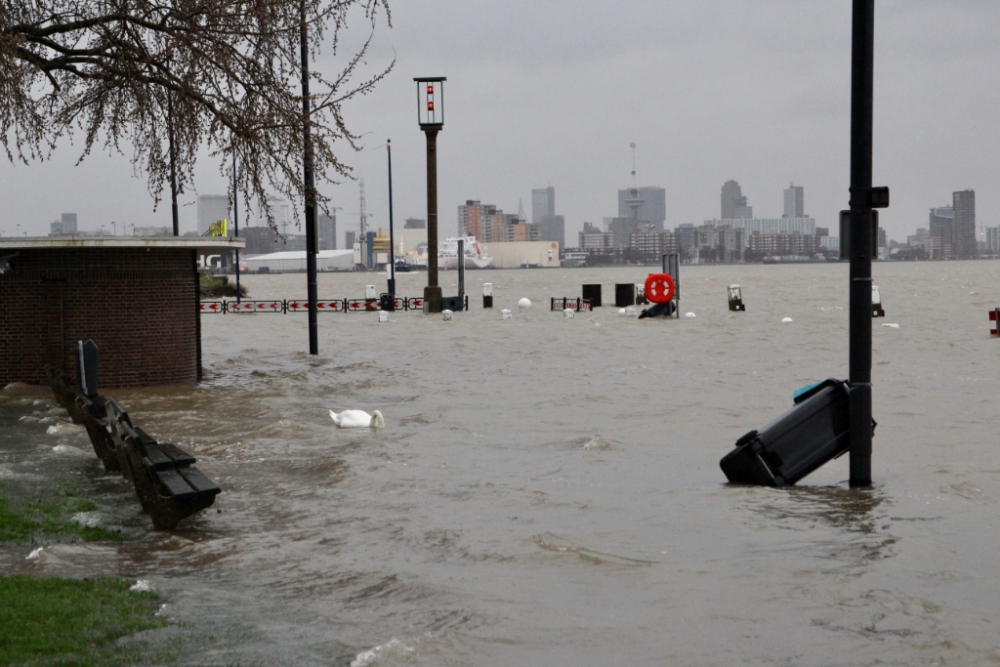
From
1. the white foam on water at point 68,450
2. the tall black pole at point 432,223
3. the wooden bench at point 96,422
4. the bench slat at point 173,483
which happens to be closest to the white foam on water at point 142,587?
the bench slat at point 173,483

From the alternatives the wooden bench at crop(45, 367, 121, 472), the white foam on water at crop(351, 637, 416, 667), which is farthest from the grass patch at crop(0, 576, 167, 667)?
the wooden bench at crop(45, 367, 121, 472)

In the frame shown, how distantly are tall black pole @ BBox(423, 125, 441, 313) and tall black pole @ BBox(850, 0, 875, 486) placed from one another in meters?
36.6

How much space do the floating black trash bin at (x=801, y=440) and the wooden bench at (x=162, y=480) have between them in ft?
16.4

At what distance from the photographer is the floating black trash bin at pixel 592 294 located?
53.5 m

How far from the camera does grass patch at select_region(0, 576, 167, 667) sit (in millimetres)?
5938

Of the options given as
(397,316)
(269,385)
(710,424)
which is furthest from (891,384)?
(397,316)

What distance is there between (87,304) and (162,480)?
11640 mm

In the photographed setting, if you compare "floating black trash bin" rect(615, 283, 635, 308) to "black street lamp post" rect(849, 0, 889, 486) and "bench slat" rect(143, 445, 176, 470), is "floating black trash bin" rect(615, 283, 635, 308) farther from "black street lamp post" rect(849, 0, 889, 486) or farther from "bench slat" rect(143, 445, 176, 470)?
"bench slat" rect(143, 445, 176, 470)

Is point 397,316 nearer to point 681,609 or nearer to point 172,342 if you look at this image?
point 172,342

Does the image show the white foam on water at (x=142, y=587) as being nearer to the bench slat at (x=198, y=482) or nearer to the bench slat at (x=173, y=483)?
the bench slat at (x=173, y=483)

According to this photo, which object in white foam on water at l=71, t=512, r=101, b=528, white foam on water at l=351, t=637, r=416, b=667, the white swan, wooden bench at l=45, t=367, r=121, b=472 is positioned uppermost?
wooden bench at l=45, t=367, r=121, b=472

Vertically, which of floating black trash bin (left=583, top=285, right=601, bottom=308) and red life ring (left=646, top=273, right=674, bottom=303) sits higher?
red life ring (left=646, top=273, right=674, bottom=303)

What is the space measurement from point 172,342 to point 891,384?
1280 cm

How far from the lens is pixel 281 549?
29.1 ft
